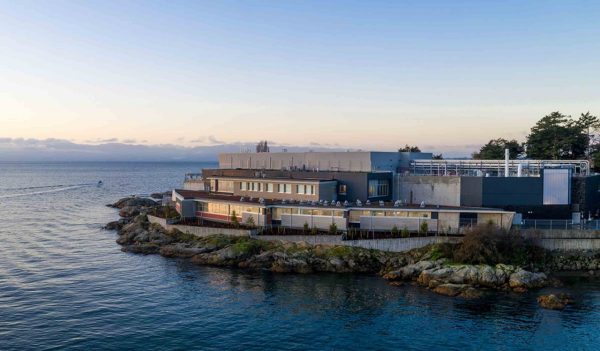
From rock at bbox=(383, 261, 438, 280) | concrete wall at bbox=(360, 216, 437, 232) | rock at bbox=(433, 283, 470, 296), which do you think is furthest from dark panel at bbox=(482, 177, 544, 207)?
rock at bbox=(433, 283, 470, 296)

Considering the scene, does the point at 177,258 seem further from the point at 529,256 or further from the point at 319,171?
the point at 529,256

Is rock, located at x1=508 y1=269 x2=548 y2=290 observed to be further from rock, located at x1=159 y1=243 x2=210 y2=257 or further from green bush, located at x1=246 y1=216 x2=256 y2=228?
rock, located at x1=159 y1=243 x2=210 y2=257

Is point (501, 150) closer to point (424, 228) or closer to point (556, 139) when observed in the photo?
point (556, 139)

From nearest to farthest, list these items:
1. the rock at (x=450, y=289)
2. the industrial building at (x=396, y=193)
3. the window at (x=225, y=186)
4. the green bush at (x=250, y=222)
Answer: the rock at (x=450, y=289)
the industrial building at (x=396, y=193)
the green bush at (x=250, y=222)
the window at (x=225, y=186)

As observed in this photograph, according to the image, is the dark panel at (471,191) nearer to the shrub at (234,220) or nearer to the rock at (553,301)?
the rock at (553,301)

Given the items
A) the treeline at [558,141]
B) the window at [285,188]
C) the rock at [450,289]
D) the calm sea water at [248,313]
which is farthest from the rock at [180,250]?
the treeline at [558,141]

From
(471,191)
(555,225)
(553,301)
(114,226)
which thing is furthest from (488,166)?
(114,226)
